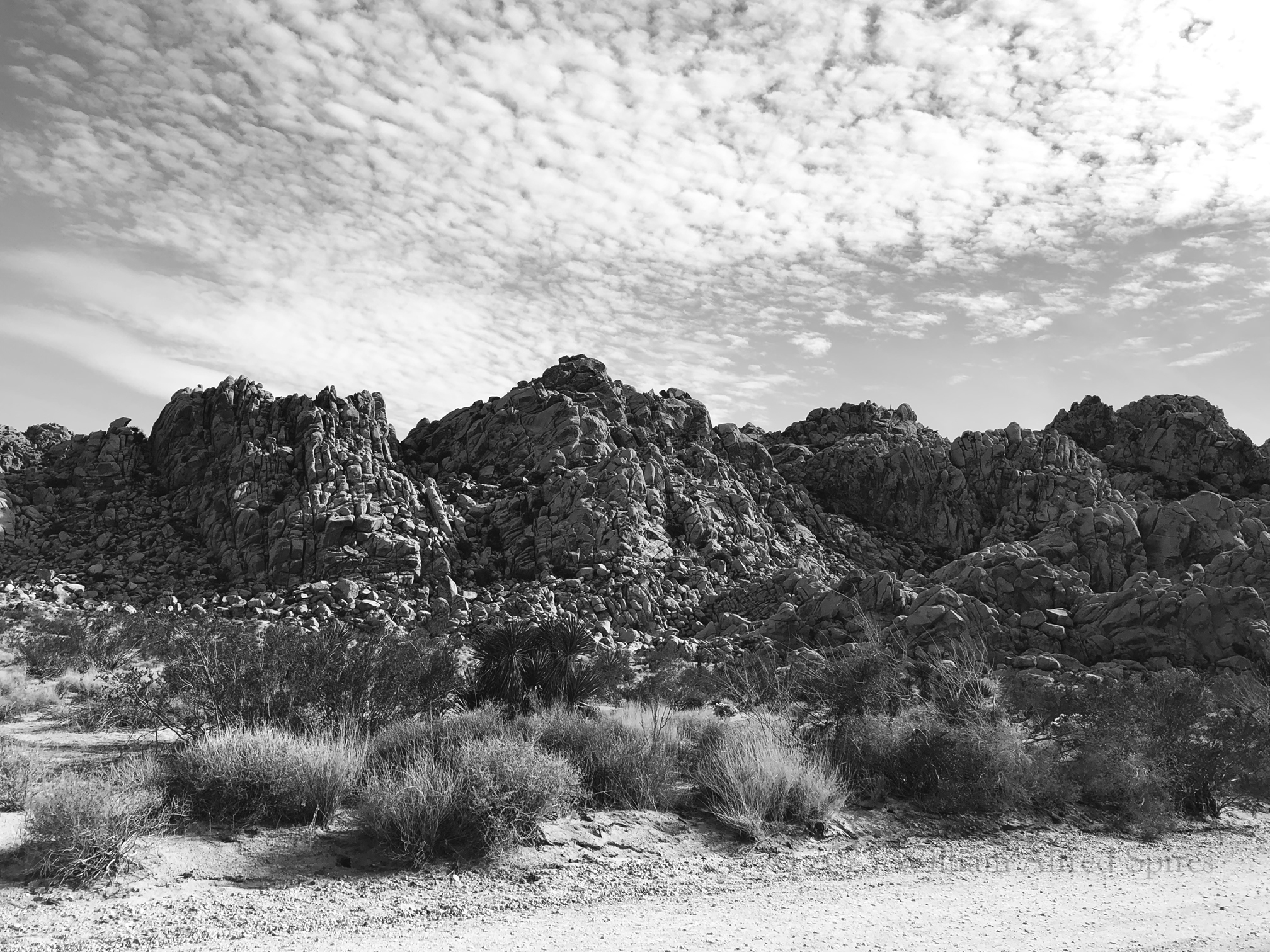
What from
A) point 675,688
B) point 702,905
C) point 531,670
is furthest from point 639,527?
point 702,905

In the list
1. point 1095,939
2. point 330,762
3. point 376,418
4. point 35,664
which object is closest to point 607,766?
point 330,762

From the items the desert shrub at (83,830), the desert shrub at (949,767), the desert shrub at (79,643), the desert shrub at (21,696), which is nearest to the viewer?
the desert shrub at (83,830)

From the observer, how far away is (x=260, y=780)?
932 cm

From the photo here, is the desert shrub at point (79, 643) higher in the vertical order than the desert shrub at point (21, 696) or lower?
higher

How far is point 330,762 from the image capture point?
984cm

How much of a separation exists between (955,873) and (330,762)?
7396 millimetres

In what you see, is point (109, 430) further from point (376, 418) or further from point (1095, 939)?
point (1095, 939)

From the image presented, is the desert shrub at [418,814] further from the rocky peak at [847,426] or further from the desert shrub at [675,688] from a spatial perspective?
the rocky peak at [847,426]

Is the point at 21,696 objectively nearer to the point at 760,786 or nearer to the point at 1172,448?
the point at 760,786

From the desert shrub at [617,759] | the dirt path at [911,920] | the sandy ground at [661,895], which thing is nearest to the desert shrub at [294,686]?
the desert shrub at [617,759]

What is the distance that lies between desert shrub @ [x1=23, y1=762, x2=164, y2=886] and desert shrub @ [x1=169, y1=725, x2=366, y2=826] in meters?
0.91

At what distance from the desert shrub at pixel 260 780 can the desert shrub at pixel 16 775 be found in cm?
147

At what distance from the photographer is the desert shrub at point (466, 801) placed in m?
8.77

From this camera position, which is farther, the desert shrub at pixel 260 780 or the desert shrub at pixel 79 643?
the desert shrub at pixel 79 643
